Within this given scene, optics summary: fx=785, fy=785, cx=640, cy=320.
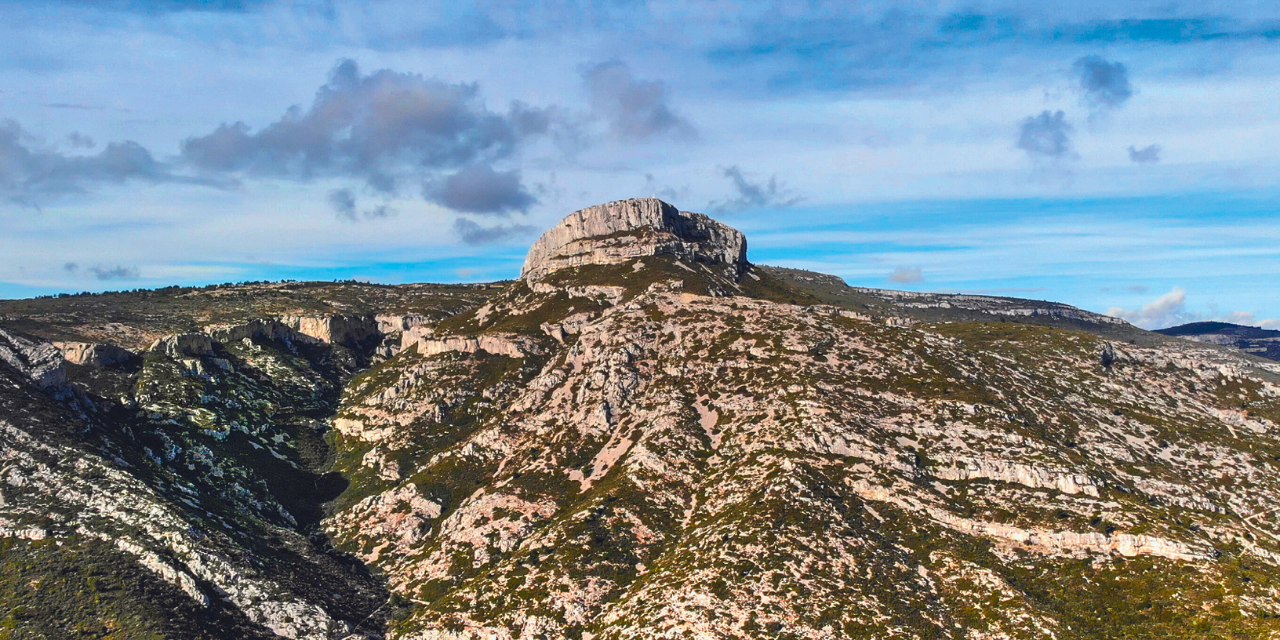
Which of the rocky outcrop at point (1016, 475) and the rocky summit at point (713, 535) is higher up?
the rocky outcrop at point (1016, 475)

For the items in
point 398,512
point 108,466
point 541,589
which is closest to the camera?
point 541,589

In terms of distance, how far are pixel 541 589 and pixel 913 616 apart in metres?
66.3

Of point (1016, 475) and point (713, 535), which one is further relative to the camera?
point (1016, 475)

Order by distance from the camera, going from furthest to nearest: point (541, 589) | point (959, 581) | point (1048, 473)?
point (1048, 473) < point (541, 589) < point (959, 581)

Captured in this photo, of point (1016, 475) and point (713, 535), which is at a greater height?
point (1016, 475)

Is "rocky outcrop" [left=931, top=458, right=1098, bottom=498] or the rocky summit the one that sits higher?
"rocky outcrop" [left=931, top=458, right=1098, bottom=498]

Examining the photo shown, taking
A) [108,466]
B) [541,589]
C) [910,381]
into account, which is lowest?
[541,589]

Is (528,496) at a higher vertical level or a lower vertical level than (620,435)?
lower

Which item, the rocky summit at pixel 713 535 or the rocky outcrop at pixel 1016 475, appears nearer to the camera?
the rocky summit at pixel 713 535

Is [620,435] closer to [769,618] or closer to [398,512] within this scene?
[398,512]

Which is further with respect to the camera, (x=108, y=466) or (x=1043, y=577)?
(x=108, y=466)

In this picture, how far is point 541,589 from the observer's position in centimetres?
14775

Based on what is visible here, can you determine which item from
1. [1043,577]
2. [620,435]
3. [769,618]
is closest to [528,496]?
[620,435]

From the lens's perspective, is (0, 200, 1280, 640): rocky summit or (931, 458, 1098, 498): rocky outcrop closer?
(0, 200, 1280, 640): rocky summit
